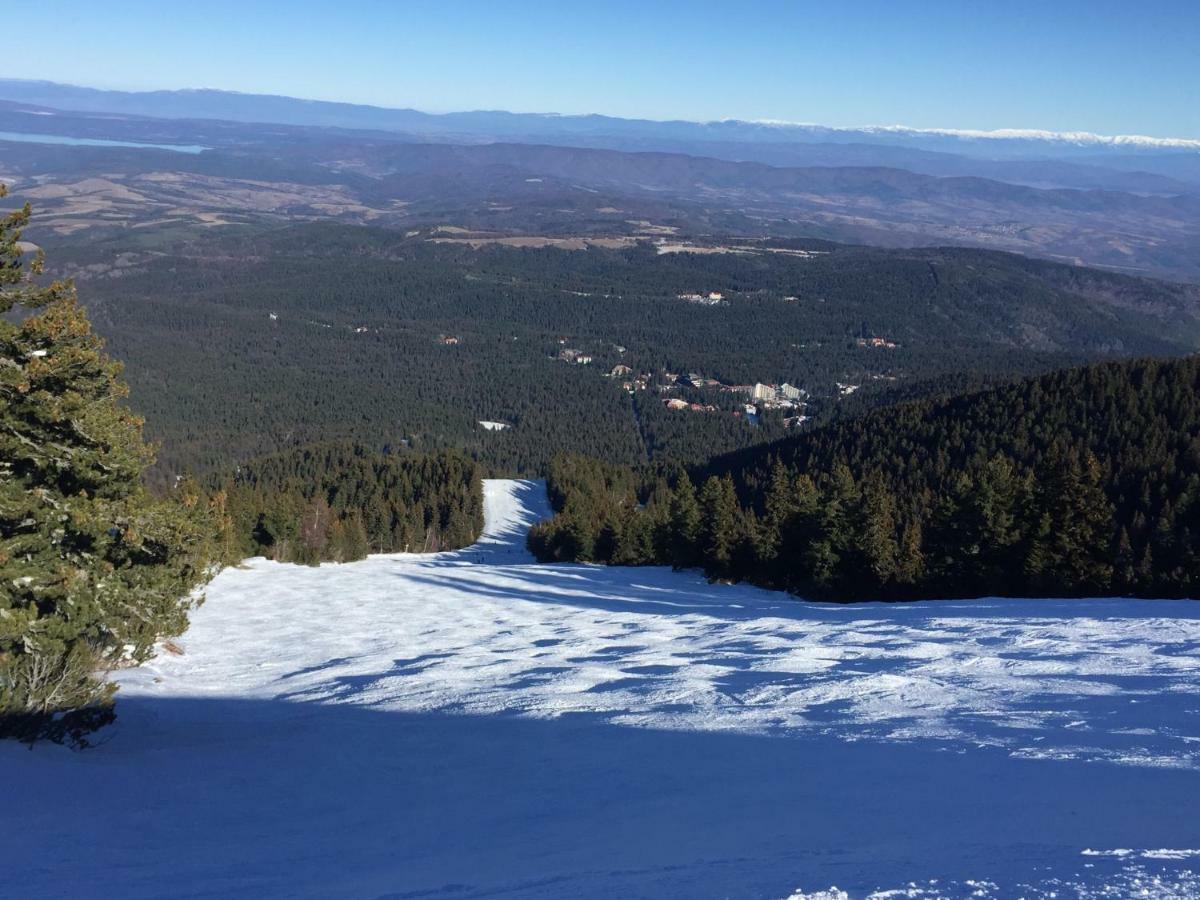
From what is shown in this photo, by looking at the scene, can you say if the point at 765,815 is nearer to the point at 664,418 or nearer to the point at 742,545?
the point at 742,545

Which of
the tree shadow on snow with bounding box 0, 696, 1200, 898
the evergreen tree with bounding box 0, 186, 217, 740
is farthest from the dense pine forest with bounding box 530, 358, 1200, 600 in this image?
the evergreen tree with bounding box 0, 186, 217, 740

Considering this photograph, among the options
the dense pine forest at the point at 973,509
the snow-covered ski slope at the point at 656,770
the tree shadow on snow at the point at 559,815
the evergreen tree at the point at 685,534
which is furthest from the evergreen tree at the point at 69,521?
the evergreen tree at the point at 685,534

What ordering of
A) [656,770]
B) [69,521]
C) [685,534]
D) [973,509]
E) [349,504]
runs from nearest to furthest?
[656,770] < [69,521] < [973,509] < [685,534] < [349,504]

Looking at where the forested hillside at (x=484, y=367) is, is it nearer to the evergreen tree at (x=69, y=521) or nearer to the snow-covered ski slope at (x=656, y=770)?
the snow-covered ski slope at (x=656, y=770)

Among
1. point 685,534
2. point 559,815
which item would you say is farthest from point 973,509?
point 559,815

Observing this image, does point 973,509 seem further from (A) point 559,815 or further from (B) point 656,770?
(A) point 559,815

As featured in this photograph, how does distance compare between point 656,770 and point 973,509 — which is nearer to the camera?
point 656,770
